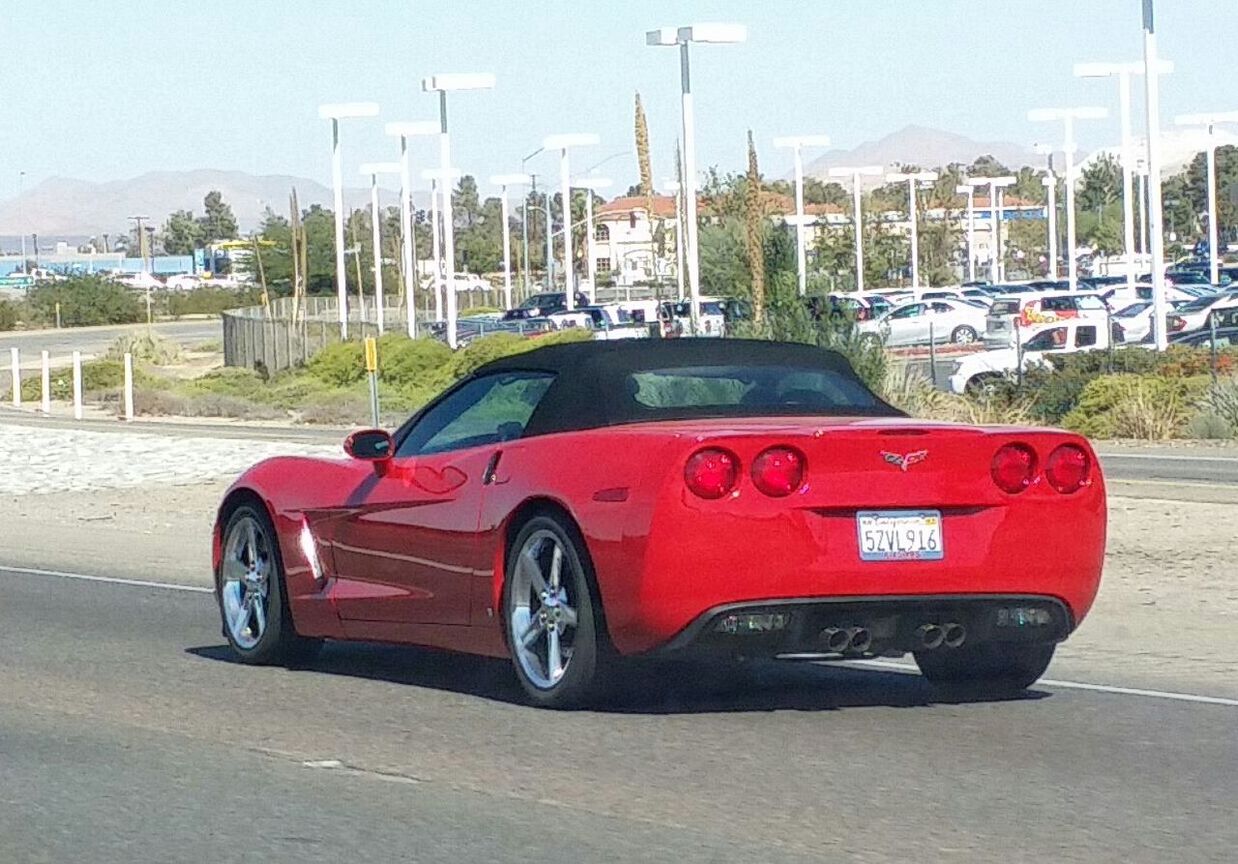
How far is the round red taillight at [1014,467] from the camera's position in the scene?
357 inches

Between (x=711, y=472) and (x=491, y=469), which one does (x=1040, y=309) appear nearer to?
(x=491, y=469)

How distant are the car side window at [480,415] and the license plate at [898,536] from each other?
169 cm

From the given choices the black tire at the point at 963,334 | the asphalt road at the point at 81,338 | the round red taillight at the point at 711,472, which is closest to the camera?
the round red taillight at the point at 711,472

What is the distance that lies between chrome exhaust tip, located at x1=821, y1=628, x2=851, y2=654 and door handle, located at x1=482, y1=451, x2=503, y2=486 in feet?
5.15

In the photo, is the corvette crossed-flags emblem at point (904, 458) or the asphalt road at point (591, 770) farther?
the corvette crossed-flags emblem at point (904, 458)

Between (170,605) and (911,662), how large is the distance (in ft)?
16.8

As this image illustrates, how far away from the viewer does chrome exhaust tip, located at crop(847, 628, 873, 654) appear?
885 cm

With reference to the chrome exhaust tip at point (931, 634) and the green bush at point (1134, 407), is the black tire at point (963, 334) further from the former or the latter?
the chrome exhaust tip at point (931, 634)

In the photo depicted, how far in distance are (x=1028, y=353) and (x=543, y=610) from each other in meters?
34.4

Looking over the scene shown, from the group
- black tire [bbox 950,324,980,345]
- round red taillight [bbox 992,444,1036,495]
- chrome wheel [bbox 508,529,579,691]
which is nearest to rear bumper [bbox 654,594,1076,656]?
round red taillight [bbox 992,444,1036,495]

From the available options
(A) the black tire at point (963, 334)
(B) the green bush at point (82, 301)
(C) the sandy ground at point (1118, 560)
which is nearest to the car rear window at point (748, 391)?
(C) the sandy ground at point (1118, 560)

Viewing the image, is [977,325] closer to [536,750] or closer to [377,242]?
[377,242]

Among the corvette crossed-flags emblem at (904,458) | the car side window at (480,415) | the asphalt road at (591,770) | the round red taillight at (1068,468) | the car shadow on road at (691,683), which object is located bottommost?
→ the car shadow on road at (691,683)

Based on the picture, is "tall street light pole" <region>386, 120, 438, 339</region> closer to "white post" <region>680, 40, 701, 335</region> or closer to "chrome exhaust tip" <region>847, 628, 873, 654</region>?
"white post" <region>680, 40, 701, 335</region>
